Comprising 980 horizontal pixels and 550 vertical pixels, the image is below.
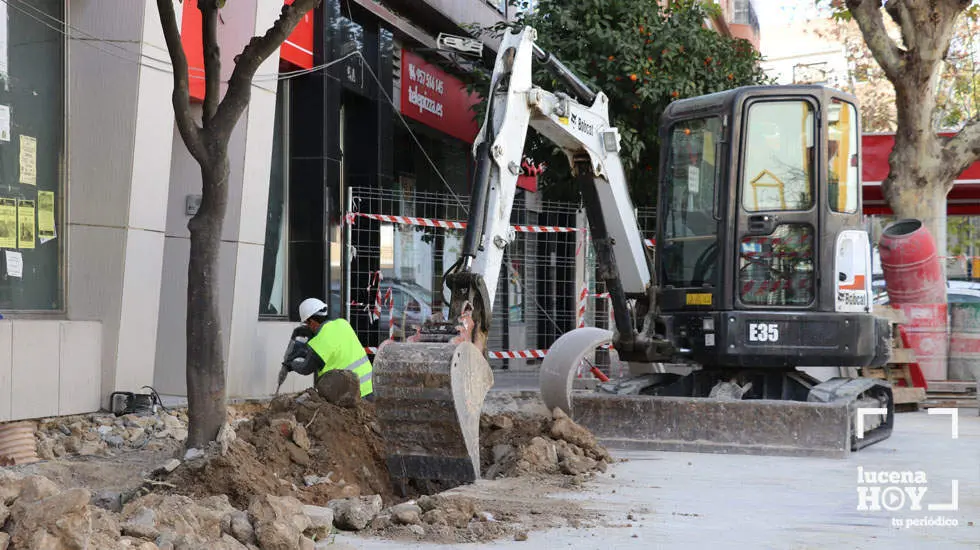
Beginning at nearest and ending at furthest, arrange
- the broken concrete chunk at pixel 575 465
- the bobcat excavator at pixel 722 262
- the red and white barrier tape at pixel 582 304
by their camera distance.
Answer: the broken concrete chunk at pixel 575 465
the bobcat excavator at pixel 722 262
the red and white barrier tape at pixel 582 304

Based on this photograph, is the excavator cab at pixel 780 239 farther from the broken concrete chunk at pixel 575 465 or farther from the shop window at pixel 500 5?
the shop window at pixel 500 5

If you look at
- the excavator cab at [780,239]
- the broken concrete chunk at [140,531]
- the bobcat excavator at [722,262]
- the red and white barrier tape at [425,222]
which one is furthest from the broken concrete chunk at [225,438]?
the red and white barrier tape at [425,222]

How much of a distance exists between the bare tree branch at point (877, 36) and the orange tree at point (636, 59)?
5.51 ft

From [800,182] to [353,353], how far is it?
407 centimetres

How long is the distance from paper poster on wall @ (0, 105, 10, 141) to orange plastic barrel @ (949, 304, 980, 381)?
11637 mm

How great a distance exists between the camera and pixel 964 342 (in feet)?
49.2

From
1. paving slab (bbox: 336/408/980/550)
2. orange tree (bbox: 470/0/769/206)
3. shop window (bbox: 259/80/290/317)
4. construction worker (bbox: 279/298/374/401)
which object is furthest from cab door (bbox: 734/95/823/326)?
shop window (bbox: 259/80/290/317)

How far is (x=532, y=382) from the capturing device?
16.9 meters

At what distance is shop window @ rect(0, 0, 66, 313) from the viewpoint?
9.30 metres

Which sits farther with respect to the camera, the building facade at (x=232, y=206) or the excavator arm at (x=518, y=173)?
the building facade at (x=232, y=206)

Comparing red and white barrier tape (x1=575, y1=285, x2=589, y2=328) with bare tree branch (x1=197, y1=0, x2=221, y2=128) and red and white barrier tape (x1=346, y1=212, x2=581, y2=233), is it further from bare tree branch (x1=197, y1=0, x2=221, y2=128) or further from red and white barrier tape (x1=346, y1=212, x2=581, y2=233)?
bare tree branch (x1=197, y1=0, x2=221, y2=128)

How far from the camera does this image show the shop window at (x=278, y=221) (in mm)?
13391

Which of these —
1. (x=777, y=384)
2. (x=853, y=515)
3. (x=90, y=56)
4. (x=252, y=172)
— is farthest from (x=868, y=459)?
(x=90, y=56)

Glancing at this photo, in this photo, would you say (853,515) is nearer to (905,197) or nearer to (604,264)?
(604,264)
